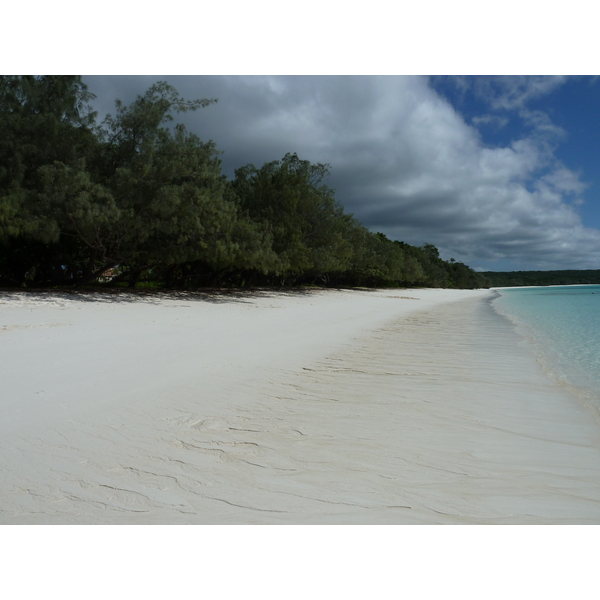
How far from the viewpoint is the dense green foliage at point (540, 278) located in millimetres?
165625

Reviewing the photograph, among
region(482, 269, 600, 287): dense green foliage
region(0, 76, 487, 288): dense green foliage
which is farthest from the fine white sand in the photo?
region(482, 269, 600, 287): dense green foliage

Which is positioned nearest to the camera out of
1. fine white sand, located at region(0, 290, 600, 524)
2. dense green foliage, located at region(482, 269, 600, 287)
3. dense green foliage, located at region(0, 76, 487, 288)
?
fine white sand, located at region(0, 290, 600, 524)

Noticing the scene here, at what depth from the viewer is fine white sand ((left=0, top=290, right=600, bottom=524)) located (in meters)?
2.49

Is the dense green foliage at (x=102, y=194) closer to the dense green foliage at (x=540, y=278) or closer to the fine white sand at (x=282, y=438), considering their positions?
the fine white sand at (x=282, y=438)

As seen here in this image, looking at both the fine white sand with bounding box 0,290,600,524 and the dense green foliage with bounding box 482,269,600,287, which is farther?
the dense green foliage with bounding box 482,269,600,287

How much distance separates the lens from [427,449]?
3.33 metres

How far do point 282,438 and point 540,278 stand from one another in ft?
652

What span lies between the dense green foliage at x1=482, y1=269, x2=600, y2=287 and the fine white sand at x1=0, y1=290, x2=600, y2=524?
17580 cm

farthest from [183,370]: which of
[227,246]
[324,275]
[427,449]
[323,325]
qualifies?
[324,275]

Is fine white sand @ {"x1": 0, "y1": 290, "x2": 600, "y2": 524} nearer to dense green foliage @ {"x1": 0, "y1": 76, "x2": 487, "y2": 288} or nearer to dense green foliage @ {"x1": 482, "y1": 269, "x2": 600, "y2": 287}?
dense green foliage @ {"x1": 0, "y1": 76, "x2": 487, "y2": 288}

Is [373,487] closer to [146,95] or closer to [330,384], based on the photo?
[330,384]

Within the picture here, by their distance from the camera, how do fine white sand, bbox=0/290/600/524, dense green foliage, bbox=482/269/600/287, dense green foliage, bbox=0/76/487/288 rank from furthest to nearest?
dense green foliage, bbox=482/269/600/287 < dense green foliage, bbox=0/76/487/288 < fine white sand, bbox=0/290/600/524

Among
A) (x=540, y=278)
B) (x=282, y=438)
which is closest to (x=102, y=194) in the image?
(x=282, y=438)

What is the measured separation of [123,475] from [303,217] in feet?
89.9
